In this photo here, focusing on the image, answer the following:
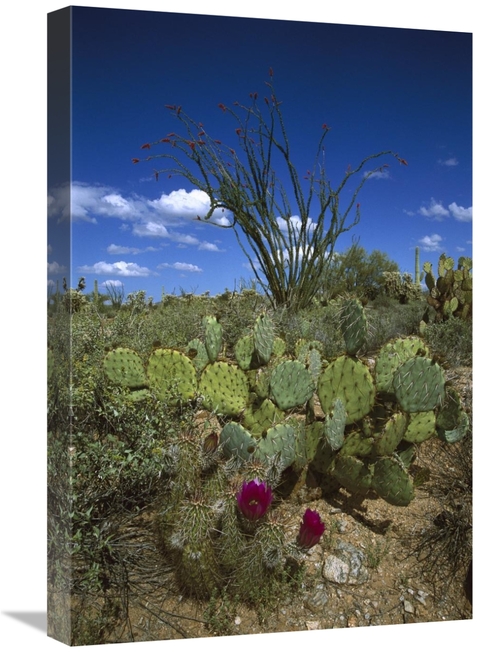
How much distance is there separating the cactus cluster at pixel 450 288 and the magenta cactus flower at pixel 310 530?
4.54 feet

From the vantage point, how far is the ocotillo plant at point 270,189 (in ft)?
14.8

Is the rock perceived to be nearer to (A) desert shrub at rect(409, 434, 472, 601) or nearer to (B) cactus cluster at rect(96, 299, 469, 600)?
(B) cactus cluster at rect(96, 299, 469, 600)

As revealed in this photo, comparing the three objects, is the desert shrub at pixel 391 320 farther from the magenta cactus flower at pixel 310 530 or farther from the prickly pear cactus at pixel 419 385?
the magenta cactus flower at pixel 310 530

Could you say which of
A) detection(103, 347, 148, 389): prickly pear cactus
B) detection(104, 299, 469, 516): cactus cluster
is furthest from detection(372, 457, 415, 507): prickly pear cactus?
detection(103, 347, 148, 389): prickly pear cactus

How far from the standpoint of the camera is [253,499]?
13.8 feet

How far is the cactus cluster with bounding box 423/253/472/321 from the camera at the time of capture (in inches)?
196

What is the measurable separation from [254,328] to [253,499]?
2.92 feet

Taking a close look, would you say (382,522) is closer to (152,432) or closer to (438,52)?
(152,432)

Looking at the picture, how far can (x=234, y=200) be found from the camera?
4.74 m

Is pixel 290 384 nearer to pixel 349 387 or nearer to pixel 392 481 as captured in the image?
pixel 349 387

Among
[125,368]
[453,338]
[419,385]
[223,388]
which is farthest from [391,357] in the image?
[125,368]

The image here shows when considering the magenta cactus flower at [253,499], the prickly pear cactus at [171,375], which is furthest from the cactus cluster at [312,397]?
the magenta cactus flower at [253,499]

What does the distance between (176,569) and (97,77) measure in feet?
7.46

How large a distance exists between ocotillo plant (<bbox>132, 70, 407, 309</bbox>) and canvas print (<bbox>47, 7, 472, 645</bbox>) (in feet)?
0.04
